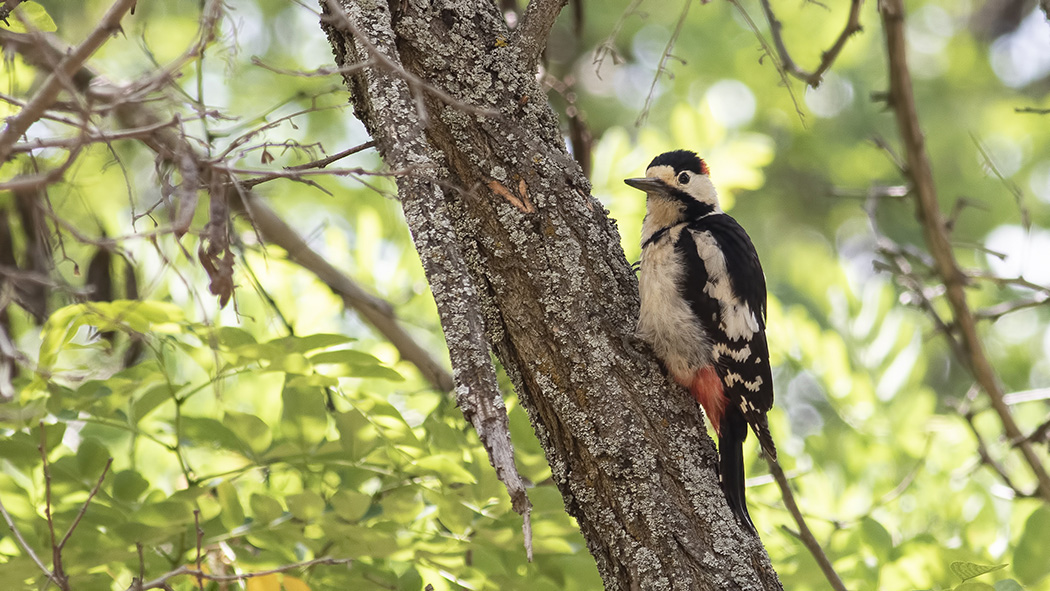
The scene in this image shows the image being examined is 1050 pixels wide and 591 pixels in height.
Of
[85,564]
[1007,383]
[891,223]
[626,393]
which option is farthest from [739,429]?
[891,223]

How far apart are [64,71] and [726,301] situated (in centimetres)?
229

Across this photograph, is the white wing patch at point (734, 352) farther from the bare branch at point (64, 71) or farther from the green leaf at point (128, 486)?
the bare branch at point (64, 71)

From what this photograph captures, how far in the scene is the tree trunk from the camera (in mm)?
2053

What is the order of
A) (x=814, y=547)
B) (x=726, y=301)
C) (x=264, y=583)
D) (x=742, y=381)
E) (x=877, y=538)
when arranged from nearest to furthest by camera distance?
(x=264, y=583) < (x=814, y=547) < (x=877, y=538) < (x=742, y=381) < (x=726, y=301)

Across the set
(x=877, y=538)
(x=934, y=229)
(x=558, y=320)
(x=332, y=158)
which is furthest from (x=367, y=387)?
(x=934, y=229)

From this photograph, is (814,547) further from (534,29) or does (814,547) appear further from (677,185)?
(534,29)

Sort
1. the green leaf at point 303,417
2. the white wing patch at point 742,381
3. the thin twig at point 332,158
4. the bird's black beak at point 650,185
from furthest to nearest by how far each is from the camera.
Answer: the bird's black beak at point 650,185, the white wing patch at point 742,381, the green leaf at point 303,417, the thin twig at point 332,158

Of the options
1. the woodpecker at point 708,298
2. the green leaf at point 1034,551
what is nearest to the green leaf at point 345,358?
the woodpecker at point 708,298

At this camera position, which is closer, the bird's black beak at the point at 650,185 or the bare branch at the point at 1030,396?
the bird's black beak at the point at 650,185

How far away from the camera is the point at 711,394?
8.95ft

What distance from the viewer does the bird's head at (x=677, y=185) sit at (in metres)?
3.27

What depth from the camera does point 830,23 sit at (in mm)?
5477

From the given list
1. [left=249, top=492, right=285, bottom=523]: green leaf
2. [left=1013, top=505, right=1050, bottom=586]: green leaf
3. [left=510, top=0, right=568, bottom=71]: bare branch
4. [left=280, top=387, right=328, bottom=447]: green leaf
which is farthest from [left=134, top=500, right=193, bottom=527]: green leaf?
[left=1013, top=505, right=1050, bottom=586]: green leaf

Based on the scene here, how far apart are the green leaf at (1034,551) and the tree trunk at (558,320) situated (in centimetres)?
84
